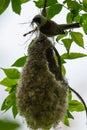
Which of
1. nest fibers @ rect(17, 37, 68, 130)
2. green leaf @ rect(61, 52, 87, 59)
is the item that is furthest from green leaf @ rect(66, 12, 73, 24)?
nest fibers @ rect(17, 37, 68, 130)

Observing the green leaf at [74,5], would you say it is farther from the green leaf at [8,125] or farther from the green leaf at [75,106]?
the green leaf at [8,125]

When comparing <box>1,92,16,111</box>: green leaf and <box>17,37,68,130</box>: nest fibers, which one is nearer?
<box>17,37,68,130</box>: nest fibers

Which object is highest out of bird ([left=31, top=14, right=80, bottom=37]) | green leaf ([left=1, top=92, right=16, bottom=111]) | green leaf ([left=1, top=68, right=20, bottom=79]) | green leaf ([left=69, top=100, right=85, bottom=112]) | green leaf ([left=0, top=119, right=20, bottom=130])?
green leaf ([left=0, top=119, right=20, bottom=130])

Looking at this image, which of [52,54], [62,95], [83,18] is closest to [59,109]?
[62,95]

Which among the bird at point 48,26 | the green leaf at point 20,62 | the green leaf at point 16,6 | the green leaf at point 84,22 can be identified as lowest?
the green leaf at point 20,62

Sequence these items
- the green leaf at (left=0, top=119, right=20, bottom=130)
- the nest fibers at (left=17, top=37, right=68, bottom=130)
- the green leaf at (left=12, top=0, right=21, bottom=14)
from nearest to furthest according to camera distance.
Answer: the green leaf at (left=0, top=119, right=20, bottom=130)
the nest fibers at (left=17, top=37, right=68, bottom=130)
the green leaf at (left=12, top=0, right=21, bottom=14)

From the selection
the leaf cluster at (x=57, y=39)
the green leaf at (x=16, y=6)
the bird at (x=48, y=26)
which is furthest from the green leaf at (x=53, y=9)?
the bird at (x=48, y=26)

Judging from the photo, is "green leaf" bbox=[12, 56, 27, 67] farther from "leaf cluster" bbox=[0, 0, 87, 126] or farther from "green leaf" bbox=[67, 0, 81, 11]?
"green leaf" bbox=[67, 0, 81, 11]

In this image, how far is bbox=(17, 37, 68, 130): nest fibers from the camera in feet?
2.35

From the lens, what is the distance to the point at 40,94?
72 centimetres

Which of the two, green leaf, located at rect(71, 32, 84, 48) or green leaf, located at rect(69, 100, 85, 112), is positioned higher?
green leaf, located at rect(71, 32, 84, 48)

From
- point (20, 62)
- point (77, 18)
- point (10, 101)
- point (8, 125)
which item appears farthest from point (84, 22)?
point (8, 125)

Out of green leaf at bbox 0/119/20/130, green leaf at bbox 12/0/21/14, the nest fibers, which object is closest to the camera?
green leaf at bbox 0/119/20/130

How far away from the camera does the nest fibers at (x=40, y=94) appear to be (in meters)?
0.72
